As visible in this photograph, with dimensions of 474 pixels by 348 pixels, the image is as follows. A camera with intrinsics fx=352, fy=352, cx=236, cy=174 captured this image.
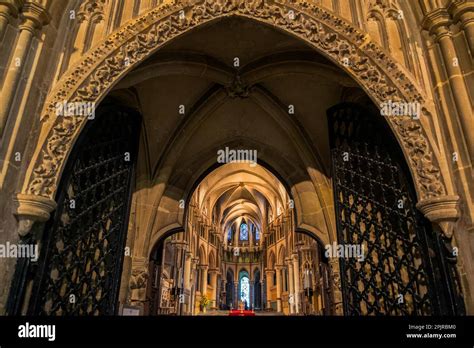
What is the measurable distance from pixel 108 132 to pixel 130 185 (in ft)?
3.30

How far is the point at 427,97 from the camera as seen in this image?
4.32 metres

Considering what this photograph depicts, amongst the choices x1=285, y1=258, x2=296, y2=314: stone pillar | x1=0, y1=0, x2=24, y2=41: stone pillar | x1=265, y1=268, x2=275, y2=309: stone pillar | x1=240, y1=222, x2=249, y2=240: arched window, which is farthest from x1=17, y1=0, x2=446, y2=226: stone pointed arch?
x1=240, y1=222, x2=249, y2=240: arched window

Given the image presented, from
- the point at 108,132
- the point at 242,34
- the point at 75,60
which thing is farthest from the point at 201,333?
the point at 242,34

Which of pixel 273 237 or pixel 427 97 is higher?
pixel 273 237

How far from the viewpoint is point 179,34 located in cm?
498

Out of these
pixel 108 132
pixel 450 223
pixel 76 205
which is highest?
pixel 108 132

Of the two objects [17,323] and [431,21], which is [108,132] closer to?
[17,323]

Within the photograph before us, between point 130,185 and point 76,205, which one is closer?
point 76,205

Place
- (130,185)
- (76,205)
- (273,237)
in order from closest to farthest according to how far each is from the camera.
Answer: (76,205)
(130,185)
(273,237)
